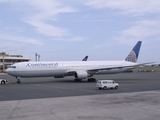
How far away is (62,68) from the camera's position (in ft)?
156

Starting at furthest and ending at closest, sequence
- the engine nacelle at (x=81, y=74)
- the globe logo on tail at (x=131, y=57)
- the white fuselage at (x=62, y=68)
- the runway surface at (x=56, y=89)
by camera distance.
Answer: the globe logo on tail at (x=131, y=57) < the engine nacelle at (x=81, y=74) < the white fuselage at (x=62, y=68) < the runway surface at (x=56, y=89)

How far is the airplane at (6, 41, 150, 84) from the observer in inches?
1729

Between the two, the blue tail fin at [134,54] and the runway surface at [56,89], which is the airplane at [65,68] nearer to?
the blue tail fin at [134,54]

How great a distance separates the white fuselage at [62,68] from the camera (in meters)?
43.9

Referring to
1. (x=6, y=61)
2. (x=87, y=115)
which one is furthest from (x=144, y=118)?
(x=6, y=61)

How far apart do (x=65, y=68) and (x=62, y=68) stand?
0.72m

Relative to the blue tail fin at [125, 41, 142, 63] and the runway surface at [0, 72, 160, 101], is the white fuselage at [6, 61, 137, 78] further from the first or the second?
the runway surface at [0, 72, 160, 101]

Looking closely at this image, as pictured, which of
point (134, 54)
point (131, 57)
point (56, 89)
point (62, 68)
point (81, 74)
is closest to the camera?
point (56, 89)

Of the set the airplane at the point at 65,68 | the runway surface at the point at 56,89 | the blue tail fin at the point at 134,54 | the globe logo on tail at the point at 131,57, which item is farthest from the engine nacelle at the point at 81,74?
the blue tail fin at the point at 134,54

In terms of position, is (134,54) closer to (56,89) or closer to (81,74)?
(81,74)

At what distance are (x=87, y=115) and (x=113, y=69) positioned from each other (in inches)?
1498

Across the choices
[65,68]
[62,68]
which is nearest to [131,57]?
[65,68]

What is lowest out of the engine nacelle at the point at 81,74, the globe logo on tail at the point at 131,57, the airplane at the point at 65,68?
the engine nacelle at the point at 81,74

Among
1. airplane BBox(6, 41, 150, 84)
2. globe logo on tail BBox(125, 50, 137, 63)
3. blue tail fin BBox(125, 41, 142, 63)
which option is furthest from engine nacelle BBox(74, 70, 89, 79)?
blue tail fin BBox(125, 41, 142, 63)
